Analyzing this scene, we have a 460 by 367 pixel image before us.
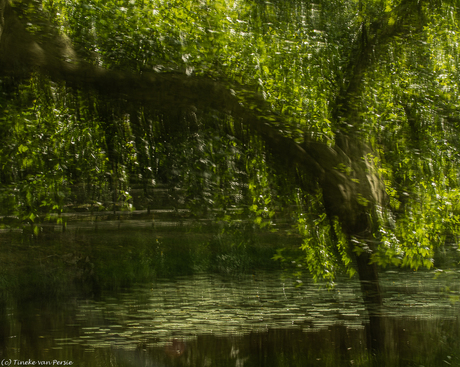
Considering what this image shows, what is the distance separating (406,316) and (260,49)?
144 inches

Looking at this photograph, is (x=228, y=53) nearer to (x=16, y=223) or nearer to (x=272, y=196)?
(x=272, y=196)

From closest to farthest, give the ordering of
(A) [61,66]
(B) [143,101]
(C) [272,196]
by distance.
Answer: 1. (A) [61,66]
2. (B) [143,101]
3. (C) [272,196]

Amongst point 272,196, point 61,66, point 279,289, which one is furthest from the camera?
point 279,289

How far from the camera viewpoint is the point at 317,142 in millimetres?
3820

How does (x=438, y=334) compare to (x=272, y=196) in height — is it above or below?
below

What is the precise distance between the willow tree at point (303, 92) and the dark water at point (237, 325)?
482mm

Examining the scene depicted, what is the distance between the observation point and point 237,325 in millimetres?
5105

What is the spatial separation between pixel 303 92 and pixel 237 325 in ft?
10.1

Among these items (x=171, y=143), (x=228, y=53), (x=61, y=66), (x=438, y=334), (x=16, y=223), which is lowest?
(x=438, y=334)

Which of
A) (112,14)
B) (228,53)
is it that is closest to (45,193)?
(112,14)

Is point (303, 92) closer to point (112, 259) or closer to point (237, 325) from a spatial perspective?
point (237, 325)

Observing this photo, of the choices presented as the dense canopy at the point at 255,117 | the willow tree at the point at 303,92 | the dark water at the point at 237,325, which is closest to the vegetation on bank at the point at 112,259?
the dark water at the point at 237,325

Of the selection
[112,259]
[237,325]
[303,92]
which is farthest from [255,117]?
[112,259]

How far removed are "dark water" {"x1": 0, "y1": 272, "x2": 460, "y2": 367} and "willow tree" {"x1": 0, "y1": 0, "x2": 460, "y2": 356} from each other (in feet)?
1.58
